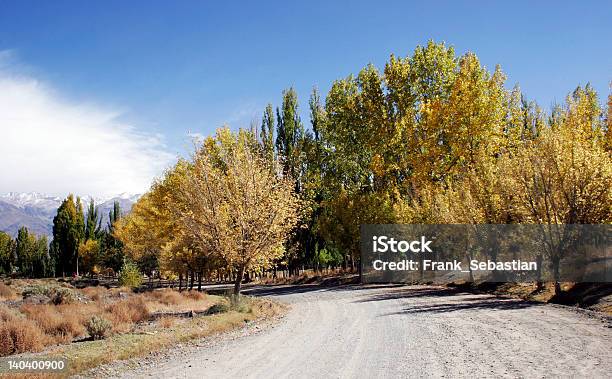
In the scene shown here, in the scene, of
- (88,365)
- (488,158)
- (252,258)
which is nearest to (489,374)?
(88,365)

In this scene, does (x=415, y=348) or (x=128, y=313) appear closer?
(x=415, y=348)

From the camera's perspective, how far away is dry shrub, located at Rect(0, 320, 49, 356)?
44.6 ft

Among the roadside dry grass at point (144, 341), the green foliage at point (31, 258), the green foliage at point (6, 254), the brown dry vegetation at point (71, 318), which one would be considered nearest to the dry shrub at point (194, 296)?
the brown dry vegetation at point (71, 318)

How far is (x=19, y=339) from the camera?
13914 millimetres

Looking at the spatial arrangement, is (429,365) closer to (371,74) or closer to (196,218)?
(196,218)

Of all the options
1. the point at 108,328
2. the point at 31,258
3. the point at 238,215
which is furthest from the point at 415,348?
the point at 31,258

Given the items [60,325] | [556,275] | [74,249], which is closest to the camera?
[60,325]

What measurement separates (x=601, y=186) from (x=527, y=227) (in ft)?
14.7

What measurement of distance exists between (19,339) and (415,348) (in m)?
12.0

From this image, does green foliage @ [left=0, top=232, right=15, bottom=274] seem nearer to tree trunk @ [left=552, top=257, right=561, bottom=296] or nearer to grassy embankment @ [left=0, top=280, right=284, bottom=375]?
grassy embankment @ [left=0, top=280, right=284, bottom=375]

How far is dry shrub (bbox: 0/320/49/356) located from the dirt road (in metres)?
5.35

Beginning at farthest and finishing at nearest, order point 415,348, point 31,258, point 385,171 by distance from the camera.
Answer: point 31,258 < point 385,171 < point 415,348

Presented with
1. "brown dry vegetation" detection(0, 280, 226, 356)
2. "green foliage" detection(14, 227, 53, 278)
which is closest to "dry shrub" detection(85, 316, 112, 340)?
"brown dry vegetation" detection(0, 280, 226, 356)

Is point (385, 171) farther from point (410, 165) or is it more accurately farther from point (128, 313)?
point (128, 313)
